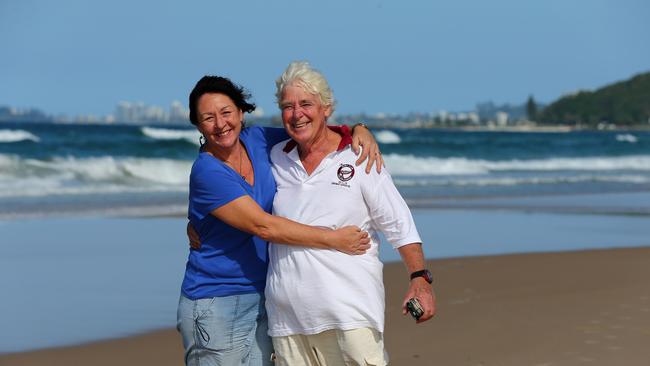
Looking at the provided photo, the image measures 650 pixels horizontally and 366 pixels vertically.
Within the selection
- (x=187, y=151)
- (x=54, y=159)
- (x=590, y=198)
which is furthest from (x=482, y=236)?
(x=187, y=151)

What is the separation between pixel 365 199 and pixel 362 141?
0.23m

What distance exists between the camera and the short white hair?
132 inches

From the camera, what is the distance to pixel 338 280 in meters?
3.35

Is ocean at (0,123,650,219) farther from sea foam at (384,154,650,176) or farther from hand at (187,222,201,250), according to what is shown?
hand at (187,222,201,250)

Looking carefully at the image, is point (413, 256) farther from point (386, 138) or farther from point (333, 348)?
point (386, 138)

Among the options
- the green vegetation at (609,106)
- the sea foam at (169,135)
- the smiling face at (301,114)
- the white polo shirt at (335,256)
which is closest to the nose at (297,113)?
the smiling face at (301,114)

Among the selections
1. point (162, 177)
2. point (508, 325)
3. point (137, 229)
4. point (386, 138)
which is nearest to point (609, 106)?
point (386, 138)

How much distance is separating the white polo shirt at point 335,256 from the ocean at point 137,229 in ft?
12.1

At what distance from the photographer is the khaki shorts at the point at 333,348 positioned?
3365mm

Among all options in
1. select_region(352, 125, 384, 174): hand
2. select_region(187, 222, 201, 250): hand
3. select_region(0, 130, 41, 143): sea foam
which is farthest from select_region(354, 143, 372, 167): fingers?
select_region(0, 130, 41, 143): sea foam

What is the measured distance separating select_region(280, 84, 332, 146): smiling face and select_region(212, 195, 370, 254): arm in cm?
30

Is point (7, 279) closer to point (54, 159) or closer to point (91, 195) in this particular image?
point (91, 195)

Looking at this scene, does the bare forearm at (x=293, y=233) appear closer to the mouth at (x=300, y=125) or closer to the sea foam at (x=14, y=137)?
the mouth at (x=300, y=125)

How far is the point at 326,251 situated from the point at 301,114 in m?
0.50
